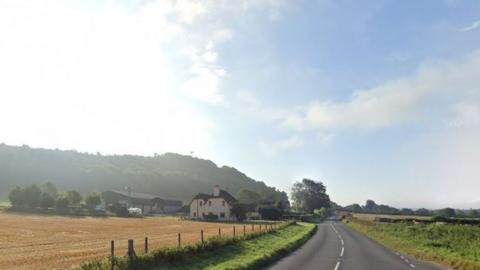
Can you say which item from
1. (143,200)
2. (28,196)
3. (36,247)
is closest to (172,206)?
(143,200)

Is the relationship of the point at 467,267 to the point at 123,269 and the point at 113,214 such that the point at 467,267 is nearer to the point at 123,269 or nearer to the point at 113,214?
the point at 123,269

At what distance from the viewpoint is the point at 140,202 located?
465ft

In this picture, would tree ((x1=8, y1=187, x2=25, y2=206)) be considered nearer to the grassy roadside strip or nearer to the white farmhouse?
the white farmhouse

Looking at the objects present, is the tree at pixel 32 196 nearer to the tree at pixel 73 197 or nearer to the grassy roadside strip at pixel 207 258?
the tree at pixel 73 197

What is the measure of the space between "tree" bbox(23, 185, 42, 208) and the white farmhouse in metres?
35.2

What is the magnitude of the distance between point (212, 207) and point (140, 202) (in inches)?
1557

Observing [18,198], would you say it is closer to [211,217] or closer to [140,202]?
[140,202]

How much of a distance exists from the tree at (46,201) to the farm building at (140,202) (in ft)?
76.9

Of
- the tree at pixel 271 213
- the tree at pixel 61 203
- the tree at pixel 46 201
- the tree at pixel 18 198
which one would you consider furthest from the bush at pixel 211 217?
the tree at pixel 18 198

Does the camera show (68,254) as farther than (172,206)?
No

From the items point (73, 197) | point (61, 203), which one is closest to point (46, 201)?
point (61, 203)

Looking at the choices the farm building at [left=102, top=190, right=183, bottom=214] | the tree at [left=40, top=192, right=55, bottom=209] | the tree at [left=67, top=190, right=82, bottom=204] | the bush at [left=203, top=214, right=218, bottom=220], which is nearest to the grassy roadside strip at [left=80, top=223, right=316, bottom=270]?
the bush at [left=203, top=214, right=218, bottom=220]

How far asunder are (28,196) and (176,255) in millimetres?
98255

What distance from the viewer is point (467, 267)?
21.0m
